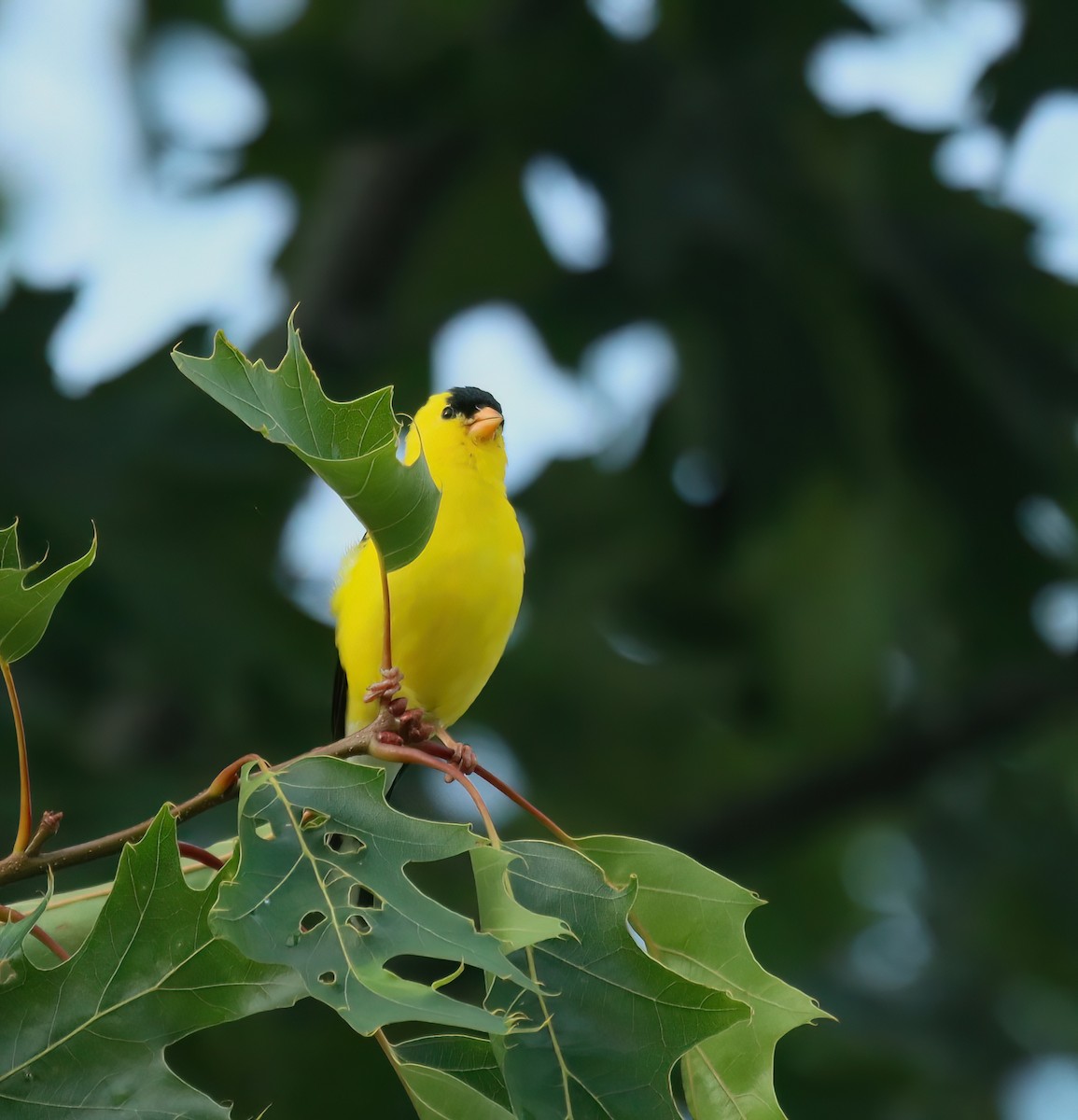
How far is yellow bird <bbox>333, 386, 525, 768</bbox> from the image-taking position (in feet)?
10.7

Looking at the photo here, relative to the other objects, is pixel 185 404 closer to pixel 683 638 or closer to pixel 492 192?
pixel 492 192

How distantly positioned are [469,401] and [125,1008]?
7.01 feet

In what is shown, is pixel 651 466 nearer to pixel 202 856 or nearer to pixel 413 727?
pixel 413 727

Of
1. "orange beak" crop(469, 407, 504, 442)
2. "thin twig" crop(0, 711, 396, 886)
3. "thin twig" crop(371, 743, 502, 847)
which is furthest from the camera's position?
"orange beak" crop(469, 407, 504, 442)

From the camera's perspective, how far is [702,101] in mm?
7293

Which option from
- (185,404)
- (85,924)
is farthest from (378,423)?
(185,404)

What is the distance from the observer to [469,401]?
388 cm

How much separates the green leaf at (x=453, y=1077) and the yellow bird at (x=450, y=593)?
1058mm

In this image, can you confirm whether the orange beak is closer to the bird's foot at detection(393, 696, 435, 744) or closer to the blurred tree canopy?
the bird's foot at detection(393, 696, 435, 744)

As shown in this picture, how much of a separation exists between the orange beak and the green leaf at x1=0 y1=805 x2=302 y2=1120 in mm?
1887

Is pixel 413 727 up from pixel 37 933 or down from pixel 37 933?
up

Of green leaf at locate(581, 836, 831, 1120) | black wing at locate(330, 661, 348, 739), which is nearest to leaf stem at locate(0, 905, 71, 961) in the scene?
green leaf at locate(581, 836, 831, 1120)

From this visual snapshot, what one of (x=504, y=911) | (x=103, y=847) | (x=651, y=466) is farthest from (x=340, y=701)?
(x=651, y=466)

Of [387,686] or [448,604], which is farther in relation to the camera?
[448,604]
